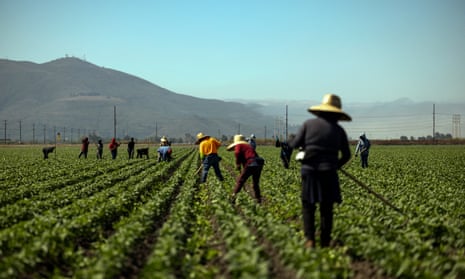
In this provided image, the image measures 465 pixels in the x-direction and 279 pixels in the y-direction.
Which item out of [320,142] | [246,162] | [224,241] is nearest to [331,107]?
[320,142]

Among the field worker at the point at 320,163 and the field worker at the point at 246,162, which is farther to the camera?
the field worker at the point at 246,162

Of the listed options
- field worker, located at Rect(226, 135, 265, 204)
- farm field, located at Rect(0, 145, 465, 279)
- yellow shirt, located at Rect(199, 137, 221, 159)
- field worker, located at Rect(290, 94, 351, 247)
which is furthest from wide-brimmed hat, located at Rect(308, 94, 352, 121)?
yellow shirt, located at Rect(199, 137, 221, 159)

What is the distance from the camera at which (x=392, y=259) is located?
6.07 metres

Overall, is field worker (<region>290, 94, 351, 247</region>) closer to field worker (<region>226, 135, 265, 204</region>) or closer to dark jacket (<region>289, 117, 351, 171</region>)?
dark jacket (<region>289, 117, 351, 171</region>)

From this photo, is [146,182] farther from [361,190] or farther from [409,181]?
[409,181]

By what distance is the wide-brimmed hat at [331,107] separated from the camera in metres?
7.15

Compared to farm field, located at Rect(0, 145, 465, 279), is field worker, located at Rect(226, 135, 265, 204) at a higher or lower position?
higher

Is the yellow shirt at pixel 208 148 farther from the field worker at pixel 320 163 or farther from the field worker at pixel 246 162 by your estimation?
the field worker at pixel 320 163

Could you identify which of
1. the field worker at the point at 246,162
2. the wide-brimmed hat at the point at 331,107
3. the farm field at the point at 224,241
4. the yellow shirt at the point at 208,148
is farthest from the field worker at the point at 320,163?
the yellow shirt at the point at 208,148

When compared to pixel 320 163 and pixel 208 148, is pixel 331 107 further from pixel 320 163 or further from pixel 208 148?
pixel 208 148

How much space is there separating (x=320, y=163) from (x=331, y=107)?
872 mm

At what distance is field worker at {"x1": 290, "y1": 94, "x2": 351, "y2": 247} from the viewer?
7000 millimetres

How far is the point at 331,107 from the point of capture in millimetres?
7242

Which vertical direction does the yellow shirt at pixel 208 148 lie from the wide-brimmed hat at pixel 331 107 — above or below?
below
